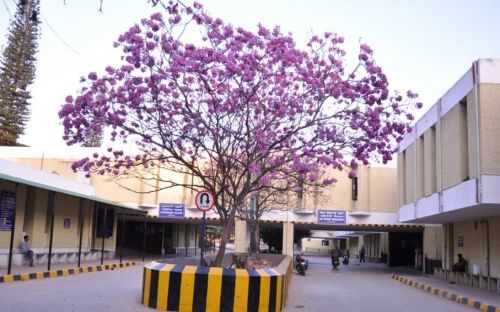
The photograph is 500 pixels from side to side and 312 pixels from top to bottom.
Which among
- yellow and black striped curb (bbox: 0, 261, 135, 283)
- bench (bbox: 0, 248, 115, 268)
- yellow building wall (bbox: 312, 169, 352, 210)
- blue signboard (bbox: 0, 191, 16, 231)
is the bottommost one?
yellow and black striped curb (bbox: 0, 261, 135, 283)

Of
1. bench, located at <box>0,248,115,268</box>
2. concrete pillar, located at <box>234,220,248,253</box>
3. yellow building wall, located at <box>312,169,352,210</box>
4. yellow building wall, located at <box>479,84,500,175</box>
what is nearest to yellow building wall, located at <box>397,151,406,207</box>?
yellow building wall, located at <box>312,169,352,210</box>

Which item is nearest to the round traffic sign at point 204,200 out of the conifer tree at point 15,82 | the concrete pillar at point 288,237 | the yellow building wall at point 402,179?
the yellow building wall at point 402,179

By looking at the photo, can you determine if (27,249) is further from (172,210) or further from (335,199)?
(335,199)

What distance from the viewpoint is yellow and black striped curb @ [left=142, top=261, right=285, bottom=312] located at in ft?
33.1

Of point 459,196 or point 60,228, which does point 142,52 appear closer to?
point 459,196

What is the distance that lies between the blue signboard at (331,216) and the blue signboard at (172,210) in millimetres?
8693

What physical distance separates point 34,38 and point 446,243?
34.4m

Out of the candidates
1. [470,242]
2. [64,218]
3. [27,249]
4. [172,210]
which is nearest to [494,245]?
[470,242]

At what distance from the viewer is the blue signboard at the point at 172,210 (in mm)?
36375

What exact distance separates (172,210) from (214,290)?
87.3 ft

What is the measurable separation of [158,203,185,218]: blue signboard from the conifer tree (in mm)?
18570

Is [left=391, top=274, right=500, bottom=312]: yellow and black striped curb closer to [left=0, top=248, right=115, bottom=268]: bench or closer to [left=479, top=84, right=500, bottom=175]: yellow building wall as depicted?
[left=479, top=84, right=500, bottom=175]: yellow building wall

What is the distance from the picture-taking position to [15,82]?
47.8m

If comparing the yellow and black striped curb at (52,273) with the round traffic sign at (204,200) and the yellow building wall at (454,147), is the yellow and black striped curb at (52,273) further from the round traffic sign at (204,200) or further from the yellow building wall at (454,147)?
the yellow building wall at (454,147)
